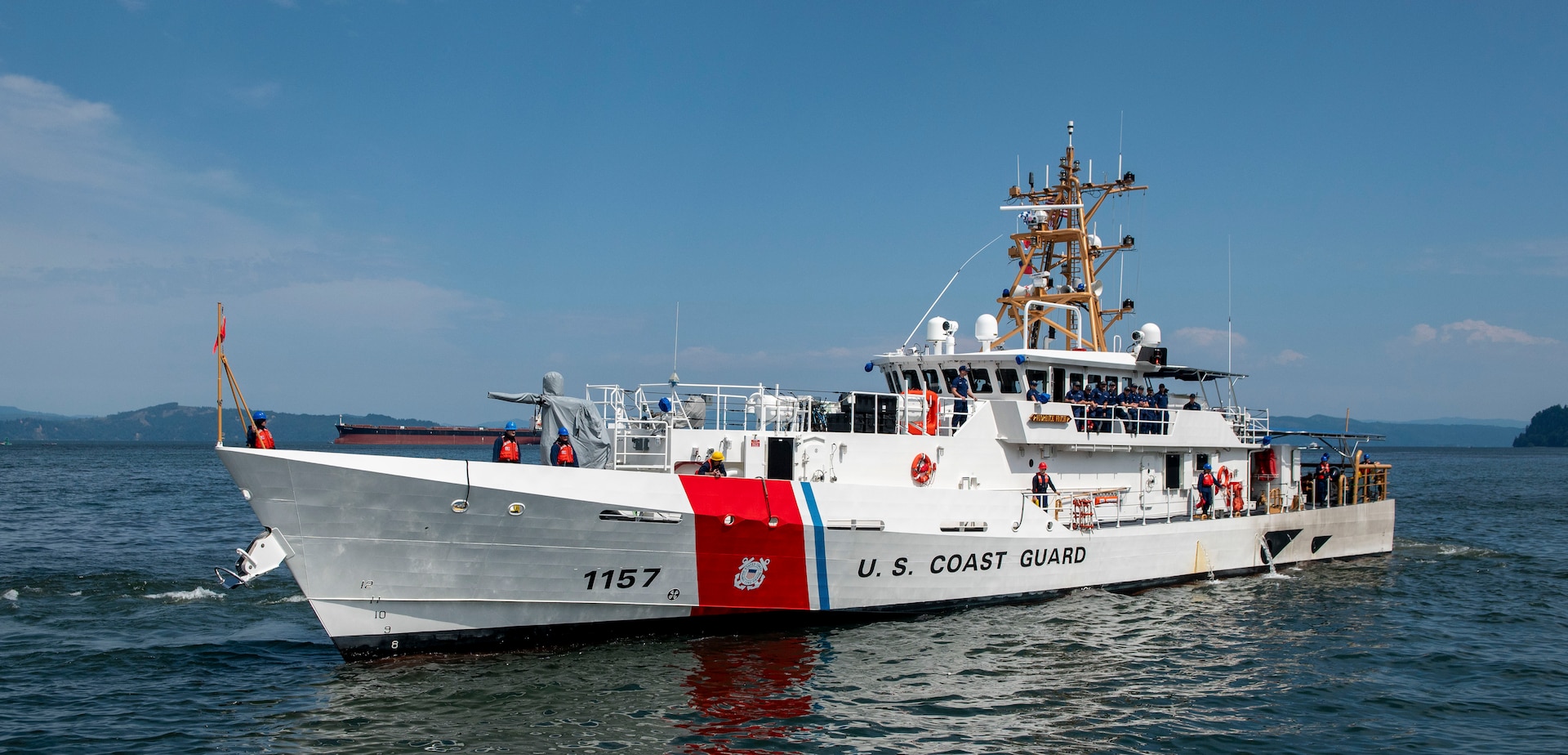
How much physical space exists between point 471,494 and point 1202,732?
332 inches

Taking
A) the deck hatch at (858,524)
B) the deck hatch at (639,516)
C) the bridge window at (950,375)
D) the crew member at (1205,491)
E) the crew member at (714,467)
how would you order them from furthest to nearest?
the crew member at (1205,491), the bridge window at (950,375), the deck hatch at (858,524), the crew member at (714,467), the deck hatch at (639,516)

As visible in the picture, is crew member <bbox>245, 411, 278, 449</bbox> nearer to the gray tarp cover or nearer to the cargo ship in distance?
the gray tarp cover

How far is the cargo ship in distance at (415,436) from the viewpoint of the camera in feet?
300

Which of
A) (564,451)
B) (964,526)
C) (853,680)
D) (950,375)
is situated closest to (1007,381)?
(950,375)

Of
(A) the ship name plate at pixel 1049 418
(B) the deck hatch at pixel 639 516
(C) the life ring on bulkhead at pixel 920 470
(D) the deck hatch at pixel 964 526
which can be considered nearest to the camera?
(B) the deck hatch at pixel 639 516

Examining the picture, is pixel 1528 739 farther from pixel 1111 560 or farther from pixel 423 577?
pixel 423 577

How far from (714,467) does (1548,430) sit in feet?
702

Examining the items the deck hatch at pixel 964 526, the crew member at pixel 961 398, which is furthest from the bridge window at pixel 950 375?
the deck hatch at pixel 964 526

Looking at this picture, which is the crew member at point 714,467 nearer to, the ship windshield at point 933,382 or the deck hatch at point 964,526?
the deck hatch at point 964,526

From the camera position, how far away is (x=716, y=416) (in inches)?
544

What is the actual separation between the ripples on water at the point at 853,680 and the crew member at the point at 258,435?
2.79 m

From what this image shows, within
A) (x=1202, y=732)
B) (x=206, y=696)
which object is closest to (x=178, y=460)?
(x=206, y=696)

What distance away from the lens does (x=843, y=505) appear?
12938mm

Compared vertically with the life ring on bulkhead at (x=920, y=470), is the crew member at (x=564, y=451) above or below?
above
